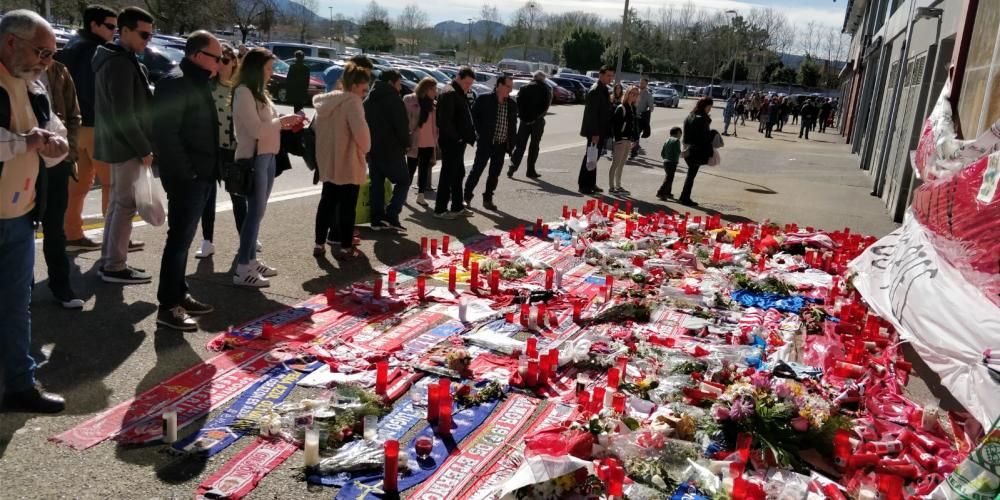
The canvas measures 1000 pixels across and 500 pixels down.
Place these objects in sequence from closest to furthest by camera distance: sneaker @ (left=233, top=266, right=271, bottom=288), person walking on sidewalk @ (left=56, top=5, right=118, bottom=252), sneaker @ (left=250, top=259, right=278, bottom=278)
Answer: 1. person walking on sidewalk @ (left=56, top=5, right=118, bottom=252)
2. sneaker @ (left=233, top=266, right=271, bottom=288)
3. sneaker @ (left=250, top=259, right=278, bottom=278)

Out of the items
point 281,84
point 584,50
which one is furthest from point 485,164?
point 584,50

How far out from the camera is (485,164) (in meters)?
10.8

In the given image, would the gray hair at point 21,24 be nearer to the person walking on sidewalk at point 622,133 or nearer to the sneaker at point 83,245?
the sneaker at point 83,245

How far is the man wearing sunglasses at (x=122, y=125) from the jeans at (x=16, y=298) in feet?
6.25

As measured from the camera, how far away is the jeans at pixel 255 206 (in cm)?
630

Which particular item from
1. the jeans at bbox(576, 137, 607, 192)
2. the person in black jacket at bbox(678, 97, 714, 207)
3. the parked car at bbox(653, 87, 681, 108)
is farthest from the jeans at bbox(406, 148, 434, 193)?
the parked car at bbox(653, 87, 681, 108)

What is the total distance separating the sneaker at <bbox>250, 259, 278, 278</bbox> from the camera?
6551 mm

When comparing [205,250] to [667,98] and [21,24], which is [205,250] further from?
[667,98]

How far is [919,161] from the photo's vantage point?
8406 millimetres

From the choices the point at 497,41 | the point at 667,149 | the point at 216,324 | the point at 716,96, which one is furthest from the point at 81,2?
the point at 497,41

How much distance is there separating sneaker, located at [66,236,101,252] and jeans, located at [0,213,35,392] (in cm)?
323

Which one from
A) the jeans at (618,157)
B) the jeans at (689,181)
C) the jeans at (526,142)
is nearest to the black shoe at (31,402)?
Answer: the jeans at (526,142)

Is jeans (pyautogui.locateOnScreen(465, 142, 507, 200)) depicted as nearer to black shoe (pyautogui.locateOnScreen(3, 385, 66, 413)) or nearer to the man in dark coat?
black shoe (pyautogui.locateOnScreen(3, 385, 66, 413))

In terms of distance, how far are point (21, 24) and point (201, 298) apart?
9.17 ft
